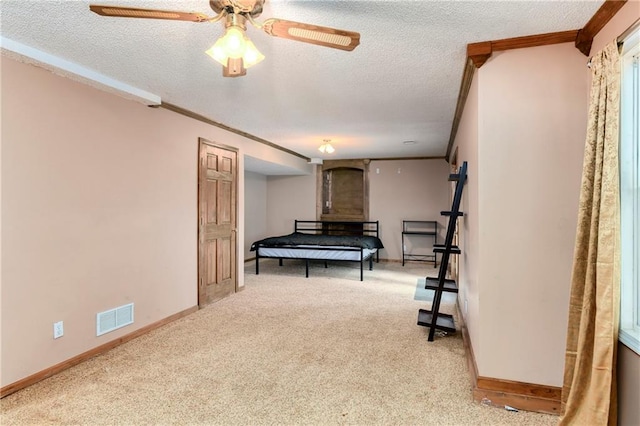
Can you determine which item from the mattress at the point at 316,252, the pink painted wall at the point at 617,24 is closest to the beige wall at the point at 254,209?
the mattress at the point at 316,252

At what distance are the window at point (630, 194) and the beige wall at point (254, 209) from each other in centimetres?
660

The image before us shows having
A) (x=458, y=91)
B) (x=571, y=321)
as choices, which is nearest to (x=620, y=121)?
(x=571, y=321)

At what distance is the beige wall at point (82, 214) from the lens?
233cm

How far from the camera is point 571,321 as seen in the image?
186 centimetres

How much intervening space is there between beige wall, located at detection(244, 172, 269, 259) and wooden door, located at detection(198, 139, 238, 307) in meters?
2.85

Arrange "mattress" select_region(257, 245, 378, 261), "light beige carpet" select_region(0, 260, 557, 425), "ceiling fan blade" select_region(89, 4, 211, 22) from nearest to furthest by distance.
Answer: "ceiling fan blade" select_region(89, 4, 211, 22), "light beige carpet" select_region(0, 260, 557, 425), "mattress" select_region(257, 245, 378, 261)

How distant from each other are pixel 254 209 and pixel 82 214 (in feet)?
17.1

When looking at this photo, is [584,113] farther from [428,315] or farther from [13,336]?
[13,336]

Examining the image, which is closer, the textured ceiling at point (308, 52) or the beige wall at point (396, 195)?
the textured ceiling at point (308, 52)

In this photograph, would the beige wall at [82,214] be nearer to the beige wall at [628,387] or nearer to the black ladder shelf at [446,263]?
the black ladder shelf at [446,263]

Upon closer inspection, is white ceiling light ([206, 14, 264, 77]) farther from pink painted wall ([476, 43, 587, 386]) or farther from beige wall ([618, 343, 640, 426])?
beige wall ([618, 343, 640, 426])

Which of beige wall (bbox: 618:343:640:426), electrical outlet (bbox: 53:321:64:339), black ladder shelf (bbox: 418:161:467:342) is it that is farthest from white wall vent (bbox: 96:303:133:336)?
beige wall (bbox: 618:343:640:426)

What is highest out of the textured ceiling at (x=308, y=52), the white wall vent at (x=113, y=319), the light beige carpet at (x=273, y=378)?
the textured ceiling at (x=308, y=52)

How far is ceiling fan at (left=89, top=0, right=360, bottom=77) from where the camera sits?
1.49 metres
